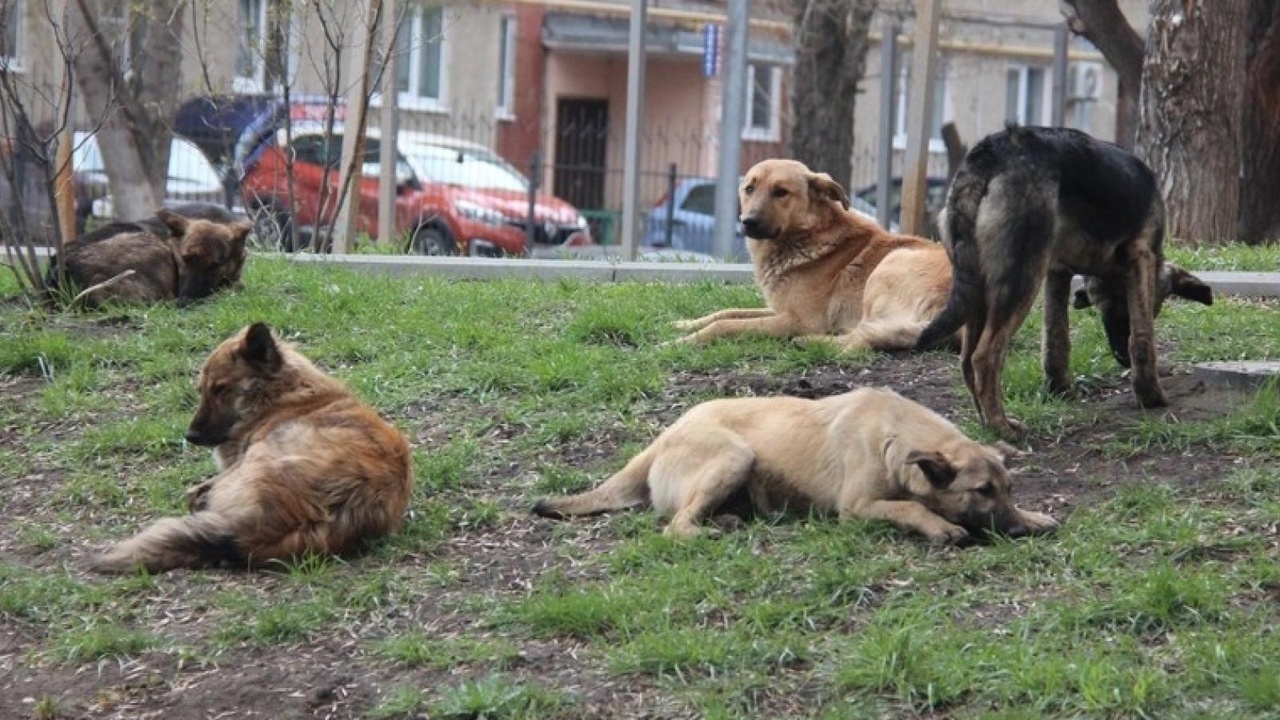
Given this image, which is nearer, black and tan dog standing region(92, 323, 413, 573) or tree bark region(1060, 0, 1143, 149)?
black and tan dog standing region(92, 323, 413, 573)

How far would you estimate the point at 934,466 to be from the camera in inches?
251

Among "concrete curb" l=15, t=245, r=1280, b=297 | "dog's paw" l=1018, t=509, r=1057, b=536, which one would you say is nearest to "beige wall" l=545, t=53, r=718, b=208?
"concrete curb" l=15, t=245, r=1280, b=297

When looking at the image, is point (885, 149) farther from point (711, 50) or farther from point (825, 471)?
point (711, 50)

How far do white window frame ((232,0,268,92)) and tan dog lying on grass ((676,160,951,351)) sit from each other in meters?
5.05

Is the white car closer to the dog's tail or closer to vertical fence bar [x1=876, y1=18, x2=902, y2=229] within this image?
vertical fence bar [x1=876, y1=18, x2=902, y2=229]

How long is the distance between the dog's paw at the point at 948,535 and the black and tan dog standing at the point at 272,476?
6.72 feet

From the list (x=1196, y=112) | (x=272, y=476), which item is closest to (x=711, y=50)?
(x=1196, y=112)

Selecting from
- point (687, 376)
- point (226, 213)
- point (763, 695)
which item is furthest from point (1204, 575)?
point (226, 213)

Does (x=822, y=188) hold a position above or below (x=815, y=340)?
above

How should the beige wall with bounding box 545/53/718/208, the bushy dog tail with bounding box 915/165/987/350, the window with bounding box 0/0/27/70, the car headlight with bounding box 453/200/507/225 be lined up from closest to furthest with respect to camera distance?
the bushy dog tail with bounding box 915/165/987/350 < the window with bounding box 0/0/27/70 < the car headlight with bounding box 453/200/507/225 < the beige wall with bounding box 545/53/718/208

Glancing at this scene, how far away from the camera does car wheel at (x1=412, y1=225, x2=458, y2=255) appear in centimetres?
1923

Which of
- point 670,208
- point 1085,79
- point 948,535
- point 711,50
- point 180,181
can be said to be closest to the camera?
point 948,535

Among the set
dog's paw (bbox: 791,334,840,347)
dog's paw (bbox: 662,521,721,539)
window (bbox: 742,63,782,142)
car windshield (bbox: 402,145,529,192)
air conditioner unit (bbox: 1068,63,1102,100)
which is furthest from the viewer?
air conditioner unit (bbox: 1068,63,1102,100)

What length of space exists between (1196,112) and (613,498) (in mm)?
7749
